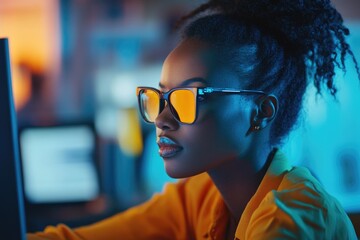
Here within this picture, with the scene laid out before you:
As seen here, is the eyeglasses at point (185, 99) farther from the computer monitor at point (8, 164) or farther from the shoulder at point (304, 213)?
the computer monitor at point (8, 164)

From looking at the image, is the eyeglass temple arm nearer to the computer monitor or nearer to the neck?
the neck

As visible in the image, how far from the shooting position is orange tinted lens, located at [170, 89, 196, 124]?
107 cm

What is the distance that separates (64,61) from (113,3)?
52 centimetres

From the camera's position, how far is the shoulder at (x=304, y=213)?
0.89 m

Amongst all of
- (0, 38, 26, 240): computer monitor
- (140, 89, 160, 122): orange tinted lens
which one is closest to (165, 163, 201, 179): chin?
(140, 89, 160, 122): orange tinted lens

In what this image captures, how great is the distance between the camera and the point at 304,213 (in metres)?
0.92

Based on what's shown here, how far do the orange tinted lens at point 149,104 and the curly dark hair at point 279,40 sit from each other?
0.49 ft

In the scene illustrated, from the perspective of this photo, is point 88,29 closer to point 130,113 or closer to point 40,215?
point 130,113

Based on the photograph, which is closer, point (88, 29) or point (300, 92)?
point (300, 92)

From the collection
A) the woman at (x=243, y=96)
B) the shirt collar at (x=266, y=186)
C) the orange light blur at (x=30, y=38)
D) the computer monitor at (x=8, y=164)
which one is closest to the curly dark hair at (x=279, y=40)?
the woman at (x=243, y=96)

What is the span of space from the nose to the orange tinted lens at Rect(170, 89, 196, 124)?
0.02m

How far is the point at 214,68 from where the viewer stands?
110 cm

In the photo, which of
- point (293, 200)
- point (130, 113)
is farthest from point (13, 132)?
point (130, 113)

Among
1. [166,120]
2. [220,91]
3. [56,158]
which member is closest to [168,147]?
[166,120]
